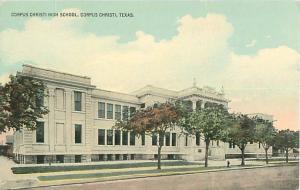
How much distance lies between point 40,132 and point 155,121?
5.48 feet

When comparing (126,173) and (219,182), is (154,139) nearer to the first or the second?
(126,173)

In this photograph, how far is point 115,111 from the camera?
19.7 feet

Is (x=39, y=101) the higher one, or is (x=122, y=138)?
(x=39, y=101)

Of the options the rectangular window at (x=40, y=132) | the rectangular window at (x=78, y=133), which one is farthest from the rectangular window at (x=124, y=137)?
the rectangular window at (x=40, y=132)

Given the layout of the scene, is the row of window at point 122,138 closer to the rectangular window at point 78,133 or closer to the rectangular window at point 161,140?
the rectangular window at point 161,140

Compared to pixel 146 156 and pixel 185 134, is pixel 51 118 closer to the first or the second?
pixel 146 156

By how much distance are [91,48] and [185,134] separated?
1920mm

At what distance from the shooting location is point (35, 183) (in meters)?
5.56

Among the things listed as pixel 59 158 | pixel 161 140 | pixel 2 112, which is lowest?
pixel 59 158

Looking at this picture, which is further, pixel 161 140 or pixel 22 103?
pixel 161 140

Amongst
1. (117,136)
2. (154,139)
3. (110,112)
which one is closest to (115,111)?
(110,112)

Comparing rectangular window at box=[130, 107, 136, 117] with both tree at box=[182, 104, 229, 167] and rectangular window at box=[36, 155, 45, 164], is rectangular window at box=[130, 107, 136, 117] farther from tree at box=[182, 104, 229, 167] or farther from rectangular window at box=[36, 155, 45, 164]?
rectangular window at box=[36, 155, 45, 164]

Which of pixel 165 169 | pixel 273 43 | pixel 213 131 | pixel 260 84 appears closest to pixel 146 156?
pixel 165 169

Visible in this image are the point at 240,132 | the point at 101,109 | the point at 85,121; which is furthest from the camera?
the point at 240,132
